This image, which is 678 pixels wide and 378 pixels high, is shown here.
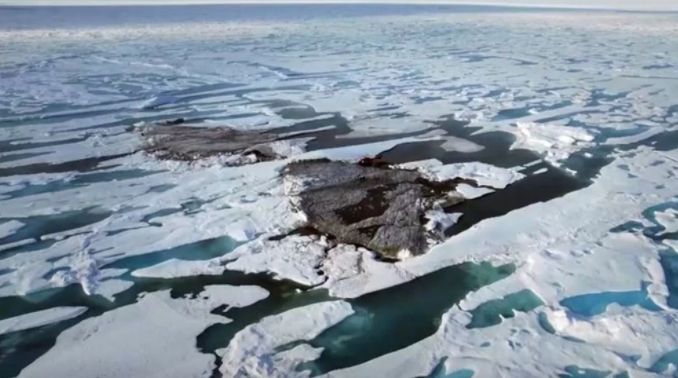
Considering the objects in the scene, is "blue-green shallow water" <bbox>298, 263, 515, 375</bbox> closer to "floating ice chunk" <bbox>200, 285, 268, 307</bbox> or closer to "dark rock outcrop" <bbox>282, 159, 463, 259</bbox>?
"dark rock outcrop" <bbox>282, 159, 463, 259</bbox>

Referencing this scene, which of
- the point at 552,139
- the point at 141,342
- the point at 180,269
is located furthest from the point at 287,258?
the point at 552,139

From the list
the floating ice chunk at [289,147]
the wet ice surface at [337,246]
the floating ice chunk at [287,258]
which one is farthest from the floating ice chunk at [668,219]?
the floating ice chunk at [289,147]

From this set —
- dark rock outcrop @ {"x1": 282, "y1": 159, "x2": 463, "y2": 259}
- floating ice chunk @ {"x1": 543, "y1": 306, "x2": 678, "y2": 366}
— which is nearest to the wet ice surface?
floating ice chunk @ {"x1": 543, "y1": 306, "x2": 678, "y2": 366}

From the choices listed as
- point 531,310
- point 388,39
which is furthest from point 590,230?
point 388,39

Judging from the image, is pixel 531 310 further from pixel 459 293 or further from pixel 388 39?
pixel 388 39

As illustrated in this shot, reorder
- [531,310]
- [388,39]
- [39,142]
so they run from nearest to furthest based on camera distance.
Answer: [531,310], [39,142], [388,39]

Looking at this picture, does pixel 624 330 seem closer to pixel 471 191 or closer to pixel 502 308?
pixel 502 308

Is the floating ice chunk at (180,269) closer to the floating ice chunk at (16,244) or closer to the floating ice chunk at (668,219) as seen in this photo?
the floating ice chunk at (16,244)

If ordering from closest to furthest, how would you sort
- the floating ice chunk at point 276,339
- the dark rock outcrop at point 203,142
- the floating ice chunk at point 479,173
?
the floating ice chunk at point 276,339 → the floating ice chunk at point 479,173 → the dark rock outcrop at point 203,142
